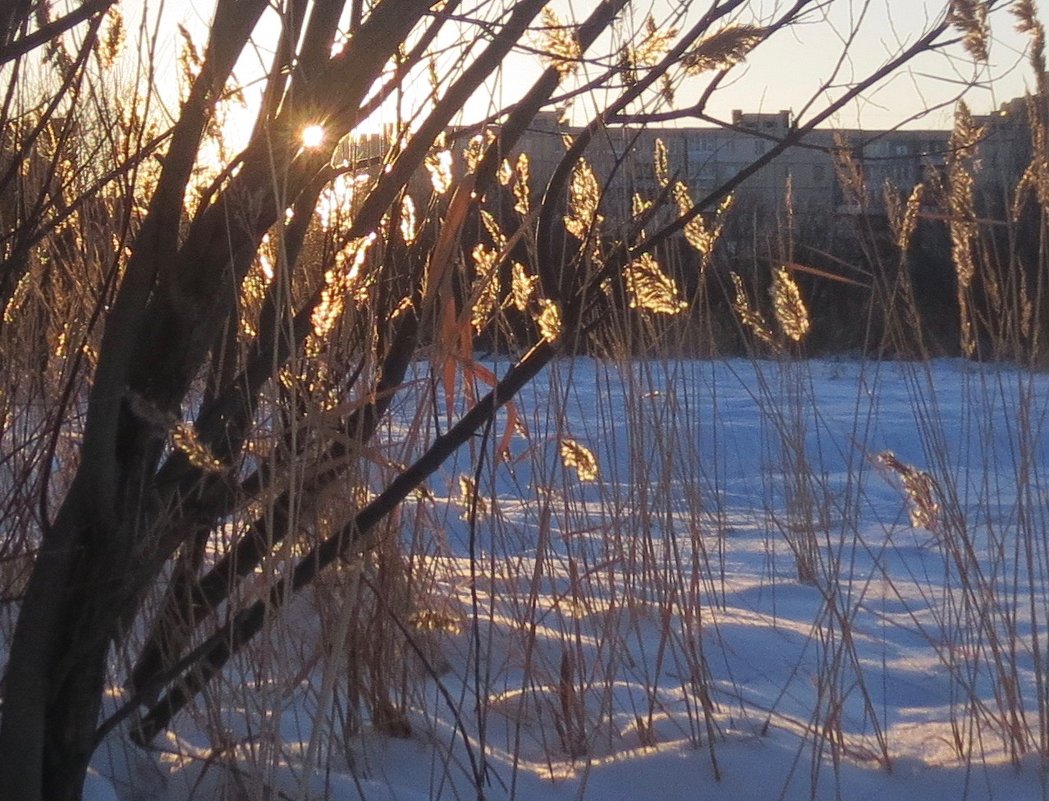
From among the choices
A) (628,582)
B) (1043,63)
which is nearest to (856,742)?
(628,582)

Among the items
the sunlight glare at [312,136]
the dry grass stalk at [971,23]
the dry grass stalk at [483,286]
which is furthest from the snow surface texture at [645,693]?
the dry grass stalk at [971,23]

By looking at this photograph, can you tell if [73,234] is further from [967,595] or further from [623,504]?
[967,595]

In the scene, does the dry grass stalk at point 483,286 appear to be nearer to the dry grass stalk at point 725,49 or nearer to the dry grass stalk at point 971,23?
the dry grass stalk at point 725,49

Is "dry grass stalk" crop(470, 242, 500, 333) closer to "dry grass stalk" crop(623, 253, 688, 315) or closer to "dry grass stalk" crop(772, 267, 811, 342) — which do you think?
"dry grass stalk" crop(623, 253, 688, 315)

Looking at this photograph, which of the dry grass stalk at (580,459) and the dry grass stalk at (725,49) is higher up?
the dry grass stalk at (725,49)

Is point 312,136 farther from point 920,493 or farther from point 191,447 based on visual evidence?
point 920,493

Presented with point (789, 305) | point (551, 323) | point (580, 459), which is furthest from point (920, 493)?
point (551, 323)

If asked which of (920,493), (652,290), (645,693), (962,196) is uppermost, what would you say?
(962,196)

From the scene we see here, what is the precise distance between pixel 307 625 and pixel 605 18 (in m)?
0.94

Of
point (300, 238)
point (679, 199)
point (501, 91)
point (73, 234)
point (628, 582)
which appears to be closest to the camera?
point (300, 238)

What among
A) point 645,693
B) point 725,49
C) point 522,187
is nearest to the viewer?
point 725,49

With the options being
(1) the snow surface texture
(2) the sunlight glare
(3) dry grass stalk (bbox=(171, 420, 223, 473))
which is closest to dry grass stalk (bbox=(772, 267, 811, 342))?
(1) the snow surface texture

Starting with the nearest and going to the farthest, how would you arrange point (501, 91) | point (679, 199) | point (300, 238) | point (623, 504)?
point (300, 238)
point (501, 91)
point (679, 199)
point (623, 504)

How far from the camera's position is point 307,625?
163 centimetres
